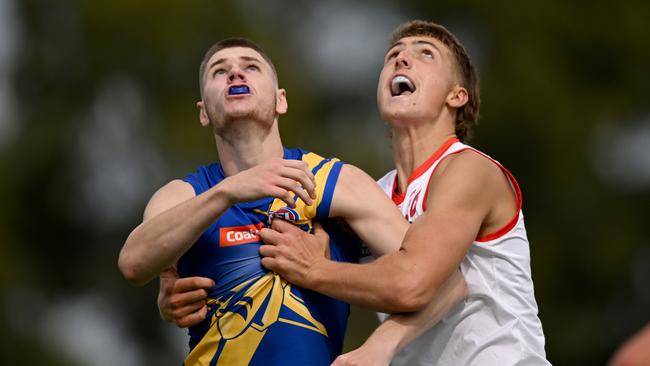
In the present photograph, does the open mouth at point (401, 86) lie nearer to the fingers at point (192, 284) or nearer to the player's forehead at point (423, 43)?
the player's forehead at point (423, 43)

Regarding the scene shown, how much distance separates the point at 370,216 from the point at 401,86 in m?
1.22

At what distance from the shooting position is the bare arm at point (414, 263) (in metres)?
6.98

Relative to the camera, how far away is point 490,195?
7.36 m

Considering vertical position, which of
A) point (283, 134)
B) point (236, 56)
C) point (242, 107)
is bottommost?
point (283, 134)

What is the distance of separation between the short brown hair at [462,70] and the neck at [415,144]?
25 centimetres

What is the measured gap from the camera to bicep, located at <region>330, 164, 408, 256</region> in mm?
7230

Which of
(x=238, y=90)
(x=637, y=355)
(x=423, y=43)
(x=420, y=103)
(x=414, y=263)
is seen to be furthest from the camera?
(x=423, y=43)

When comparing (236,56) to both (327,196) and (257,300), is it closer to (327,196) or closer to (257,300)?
(327,196)

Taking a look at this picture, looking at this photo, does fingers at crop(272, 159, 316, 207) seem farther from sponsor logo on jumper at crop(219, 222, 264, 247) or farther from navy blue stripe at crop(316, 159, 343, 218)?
sponsor logo on jumper at crop(219, 222, 264, 247)

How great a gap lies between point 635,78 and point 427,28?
44.8 ft

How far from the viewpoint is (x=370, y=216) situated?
725 cm

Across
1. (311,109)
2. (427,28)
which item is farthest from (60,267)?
(427,28)

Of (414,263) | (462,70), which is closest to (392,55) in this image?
(462,70)

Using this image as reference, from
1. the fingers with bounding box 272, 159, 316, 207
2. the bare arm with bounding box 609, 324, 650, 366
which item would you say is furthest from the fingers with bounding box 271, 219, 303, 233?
the bare arm with bounding box 609, 324, 650, 366
